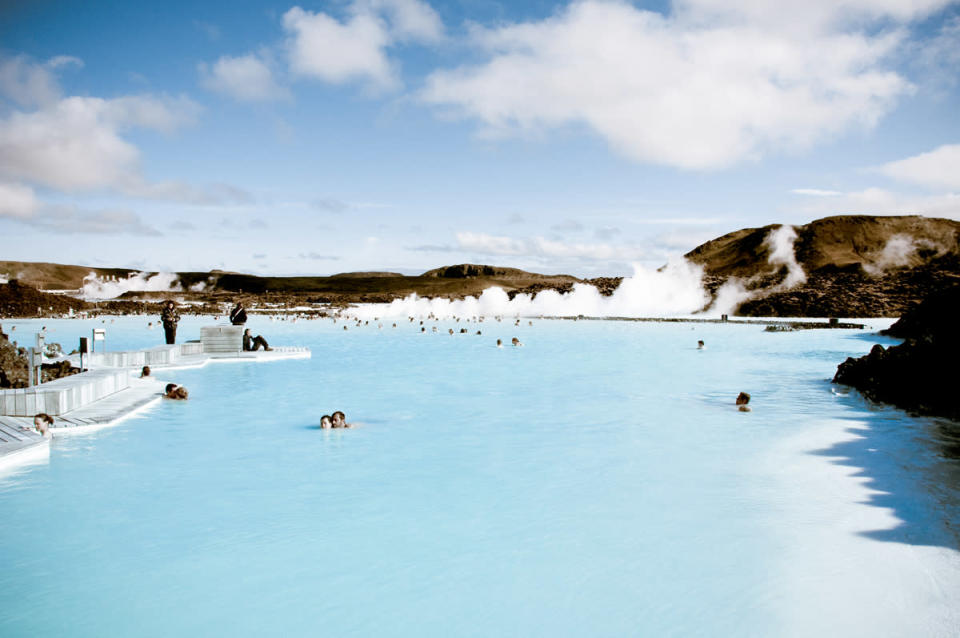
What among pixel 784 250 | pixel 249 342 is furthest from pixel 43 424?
pixel 784 250

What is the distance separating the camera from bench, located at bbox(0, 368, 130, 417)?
11.0m

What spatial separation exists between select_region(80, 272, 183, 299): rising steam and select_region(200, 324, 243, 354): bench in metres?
113

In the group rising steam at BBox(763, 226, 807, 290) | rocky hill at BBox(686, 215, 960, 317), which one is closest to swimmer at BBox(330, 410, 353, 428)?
rocky hill at BBox(686, 215, 960, 317)

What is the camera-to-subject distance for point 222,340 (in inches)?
942

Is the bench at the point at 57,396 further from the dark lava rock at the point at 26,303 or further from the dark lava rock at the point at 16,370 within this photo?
the dark lava rock at the point at 26,303

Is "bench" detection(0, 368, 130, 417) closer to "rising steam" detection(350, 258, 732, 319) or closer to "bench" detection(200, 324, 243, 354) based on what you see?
"bench" detection(200, 324, 243, 354)

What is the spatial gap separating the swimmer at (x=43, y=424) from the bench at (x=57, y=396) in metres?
0.70

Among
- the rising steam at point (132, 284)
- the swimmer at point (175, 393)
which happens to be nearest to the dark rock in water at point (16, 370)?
the swimmer at point (175, 393)

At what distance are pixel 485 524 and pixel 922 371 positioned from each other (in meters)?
12.2

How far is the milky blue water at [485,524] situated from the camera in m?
5.58

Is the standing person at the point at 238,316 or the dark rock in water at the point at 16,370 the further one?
the standing person at the point at 238,316

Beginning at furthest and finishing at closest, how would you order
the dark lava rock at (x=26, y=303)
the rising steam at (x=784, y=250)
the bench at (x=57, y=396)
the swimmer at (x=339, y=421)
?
the rising steam at (x=784, y=250) < the dark lava rock at (x=26, y=303) < the swimmer at (x=339, y=421) < the bench at (x=57, y=396)

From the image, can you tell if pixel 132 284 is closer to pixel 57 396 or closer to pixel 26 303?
pixel 26 303

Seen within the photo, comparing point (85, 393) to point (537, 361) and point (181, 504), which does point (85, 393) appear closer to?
point (181, 504)
